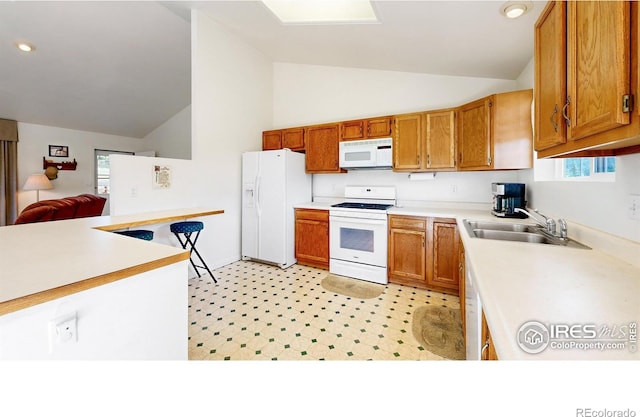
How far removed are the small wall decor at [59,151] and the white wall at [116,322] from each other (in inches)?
241

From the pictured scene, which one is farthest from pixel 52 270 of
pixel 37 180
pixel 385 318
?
pixel 37 180

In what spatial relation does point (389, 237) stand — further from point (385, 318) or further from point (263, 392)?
point (263, 392)

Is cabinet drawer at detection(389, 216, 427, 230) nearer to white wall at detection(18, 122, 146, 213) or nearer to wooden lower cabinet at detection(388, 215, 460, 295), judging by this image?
wooden lower cabinet at detection(388, 215, 460, 295)

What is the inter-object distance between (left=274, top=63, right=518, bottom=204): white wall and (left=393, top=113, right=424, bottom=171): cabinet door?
1.24 feet

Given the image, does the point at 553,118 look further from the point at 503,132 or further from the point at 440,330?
the point at 440,330

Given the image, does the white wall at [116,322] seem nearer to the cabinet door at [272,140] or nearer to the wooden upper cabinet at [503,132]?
the wooden upper cabinet at [503,132]

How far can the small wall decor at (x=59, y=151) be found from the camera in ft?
16.3

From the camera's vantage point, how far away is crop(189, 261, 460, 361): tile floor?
1.79m

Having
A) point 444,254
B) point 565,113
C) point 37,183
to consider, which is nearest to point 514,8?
point 565,113

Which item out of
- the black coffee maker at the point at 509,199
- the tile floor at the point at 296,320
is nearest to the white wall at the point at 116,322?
the tile floor at the point at 296,320

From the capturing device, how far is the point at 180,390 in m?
0.48

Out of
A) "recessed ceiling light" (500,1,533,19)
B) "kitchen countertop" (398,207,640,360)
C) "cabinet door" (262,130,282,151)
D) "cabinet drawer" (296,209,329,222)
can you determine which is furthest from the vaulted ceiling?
"cabinet drawer" (296,209,329,222)

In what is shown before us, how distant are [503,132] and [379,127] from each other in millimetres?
1344

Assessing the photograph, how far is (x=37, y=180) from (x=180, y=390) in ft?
21.1
